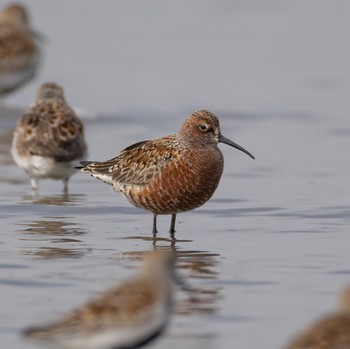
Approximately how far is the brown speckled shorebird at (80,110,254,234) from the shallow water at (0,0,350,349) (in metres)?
0.33

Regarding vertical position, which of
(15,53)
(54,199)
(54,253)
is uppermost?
(15,53)

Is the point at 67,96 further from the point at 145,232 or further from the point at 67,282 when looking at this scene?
the point at 67,282

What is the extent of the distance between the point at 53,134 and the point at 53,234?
2.63 meters

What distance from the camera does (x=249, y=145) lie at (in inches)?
643

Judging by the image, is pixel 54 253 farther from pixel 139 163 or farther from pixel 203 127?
pixel 203 127

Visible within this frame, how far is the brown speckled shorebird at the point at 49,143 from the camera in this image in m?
13.7

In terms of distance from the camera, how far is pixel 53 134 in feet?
45.6

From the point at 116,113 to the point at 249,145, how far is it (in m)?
3.05

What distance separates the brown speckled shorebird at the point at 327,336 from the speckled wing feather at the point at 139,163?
16.4 ft

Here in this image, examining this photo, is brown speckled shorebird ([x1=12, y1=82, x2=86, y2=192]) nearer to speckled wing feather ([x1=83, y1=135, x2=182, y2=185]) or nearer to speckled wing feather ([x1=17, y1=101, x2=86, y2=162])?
speckled wing feather ([x1=17, y1=101, x2=86, y2=162])

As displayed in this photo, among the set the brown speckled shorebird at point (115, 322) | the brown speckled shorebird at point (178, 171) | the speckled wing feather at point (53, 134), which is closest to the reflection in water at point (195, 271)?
the brown speckled shorebird at point (178, 171)

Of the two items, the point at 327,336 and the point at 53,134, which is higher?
the point at 327,336

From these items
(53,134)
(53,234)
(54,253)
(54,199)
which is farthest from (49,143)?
(54,253)

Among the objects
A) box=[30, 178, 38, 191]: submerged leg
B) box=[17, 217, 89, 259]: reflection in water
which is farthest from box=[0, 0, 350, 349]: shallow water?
box=[30, 178, 38, 191]: submerged leg
